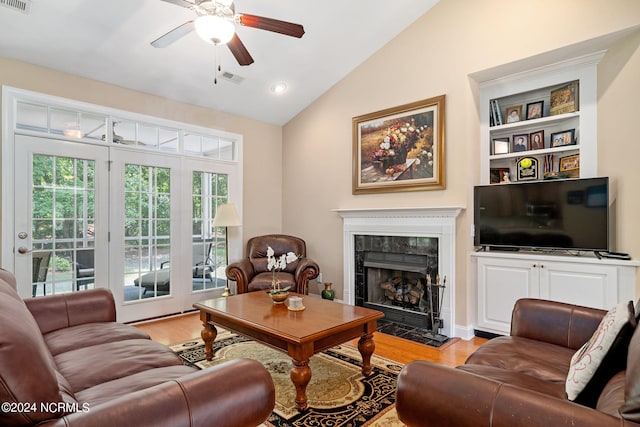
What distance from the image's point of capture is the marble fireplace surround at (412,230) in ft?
12.2

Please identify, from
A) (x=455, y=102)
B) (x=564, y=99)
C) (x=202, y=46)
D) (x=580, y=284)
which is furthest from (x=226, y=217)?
(x=564, y=99)

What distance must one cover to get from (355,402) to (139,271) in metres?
3.11

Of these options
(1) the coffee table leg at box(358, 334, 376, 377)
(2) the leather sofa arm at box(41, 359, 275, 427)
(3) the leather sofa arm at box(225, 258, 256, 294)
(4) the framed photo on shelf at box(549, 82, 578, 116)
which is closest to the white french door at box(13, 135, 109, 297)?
(3) the leather sofa arm at box(225, 258, 256, 294)

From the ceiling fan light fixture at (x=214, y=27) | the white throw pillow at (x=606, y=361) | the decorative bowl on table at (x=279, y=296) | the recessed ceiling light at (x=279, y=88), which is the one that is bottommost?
the decorative bowl on table at (x=279, y=296)

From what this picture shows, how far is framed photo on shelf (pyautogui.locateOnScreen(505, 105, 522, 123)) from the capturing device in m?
3.81

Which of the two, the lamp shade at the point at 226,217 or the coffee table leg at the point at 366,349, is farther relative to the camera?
the lamp shade at the point at 226,217

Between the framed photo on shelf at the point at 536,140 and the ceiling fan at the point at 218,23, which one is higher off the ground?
the ceiling fan at the point at 218,23

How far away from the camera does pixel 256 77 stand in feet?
14.6

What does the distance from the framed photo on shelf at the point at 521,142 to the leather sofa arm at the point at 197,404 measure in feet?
12.0

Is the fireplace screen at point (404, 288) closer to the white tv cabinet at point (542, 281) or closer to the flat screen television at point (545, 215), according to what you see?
the white tv cabinet at point (542, 281)

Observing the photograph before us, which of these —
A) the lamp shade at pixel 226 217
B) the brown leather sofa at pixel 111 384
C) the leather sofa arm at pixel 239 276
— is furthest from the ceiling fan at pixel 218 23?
the leather sofa arm at pixel 239 276

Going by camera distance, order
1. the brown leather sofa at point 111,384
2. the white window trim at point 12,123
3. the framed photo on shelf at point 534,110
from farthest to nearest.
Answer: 1. the framed photo on shelf at point 534,110
2. the white window trim at point 12,123
3. the brown leather sofa at point 111,384

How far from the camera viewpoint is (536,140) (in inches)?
147

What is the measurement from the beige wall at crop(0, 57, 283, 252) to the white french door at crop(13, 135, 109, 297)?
55 cm
